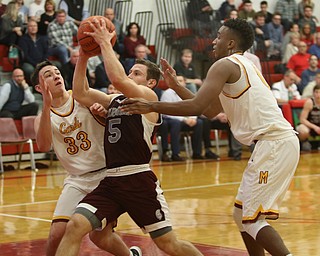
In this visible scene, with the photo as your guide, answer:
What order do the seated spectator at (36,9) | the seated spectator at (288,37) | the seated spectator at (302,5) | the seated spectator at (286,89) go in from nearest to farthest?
the seated spectator at (36,9), the seated spectator at (286,89), the seated spectator at (288,37), the seated spectator at (302,5)

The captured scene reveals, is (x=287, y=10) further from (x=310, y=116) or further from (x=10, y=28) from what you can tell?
(x=10, y=28)

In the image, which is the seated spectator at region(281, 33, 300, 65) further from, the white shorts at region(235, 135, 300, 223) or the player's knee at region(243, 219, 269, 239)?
the player's knee at region(243, 219, 269, 239)

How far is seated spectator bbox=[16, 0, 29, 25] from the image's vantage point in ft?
53.3

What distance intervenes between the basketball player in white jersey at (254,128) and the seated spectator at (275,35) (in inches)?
578

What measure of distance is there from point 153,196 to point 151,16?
14.0 metres

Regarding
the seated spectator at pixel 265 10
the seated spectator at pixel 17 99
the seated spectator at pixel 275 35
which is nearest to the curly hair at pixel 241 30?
the seated spectator at pixel 17 99

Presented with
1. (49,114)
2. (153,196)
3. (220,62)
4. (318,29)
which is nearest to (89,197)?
(153,196)

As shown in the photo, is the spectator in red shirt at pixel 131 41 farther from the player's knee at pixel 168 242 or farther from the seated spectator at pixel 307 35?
the player's knee at pixel 168 242

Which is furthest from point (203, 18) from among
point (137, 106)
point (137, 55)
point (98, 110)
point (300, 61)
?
point (137, 106)

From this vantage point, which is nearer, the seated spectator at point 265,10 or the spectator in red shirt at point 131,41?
the spectator in red shirt at point 131,41

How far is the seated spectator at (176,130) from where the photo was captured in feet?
48.8

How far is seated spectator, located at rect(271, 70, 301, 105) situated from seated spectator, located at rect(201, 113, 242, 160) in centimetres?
163

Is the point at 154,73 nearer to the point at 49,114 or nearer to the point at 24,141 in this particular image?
the point at 49,114

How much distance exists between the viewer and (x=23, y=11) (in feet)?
54.1
